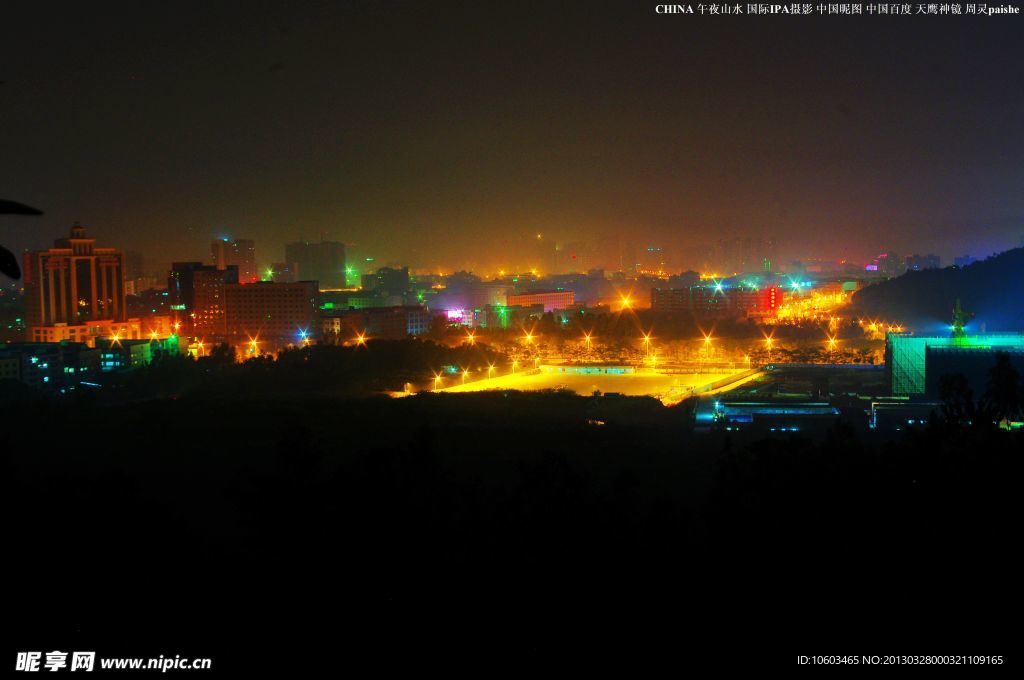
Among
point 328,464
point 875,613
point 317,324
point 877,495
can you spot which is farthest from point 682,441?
point 317,324

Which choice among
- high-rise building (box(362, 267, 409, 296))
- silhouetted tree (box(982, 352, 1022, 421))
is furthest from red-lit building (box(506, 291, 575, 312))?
silhouetted tree (box(982, 352, 1022, 421))

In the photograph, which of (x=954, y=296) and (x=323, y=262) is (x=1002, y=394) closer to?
(x=954, y=296)

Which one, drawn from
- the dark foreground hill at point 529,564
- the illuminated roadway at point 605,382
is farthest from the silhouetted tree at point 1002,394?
the illuminated roadway at point 605,382

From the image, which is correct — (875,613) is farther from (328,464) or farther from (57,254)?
(57,254)

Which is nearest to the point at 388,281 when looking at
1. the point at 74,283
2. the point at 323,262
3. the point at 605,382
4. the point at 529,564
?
→ the point at 323,262

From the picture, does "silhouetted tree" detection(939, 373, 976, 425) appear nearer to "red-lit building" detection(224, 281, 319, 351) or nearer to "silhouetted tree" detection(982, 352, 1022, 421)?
"silhouetted tree" detection(982, 352, 1022, 421)
